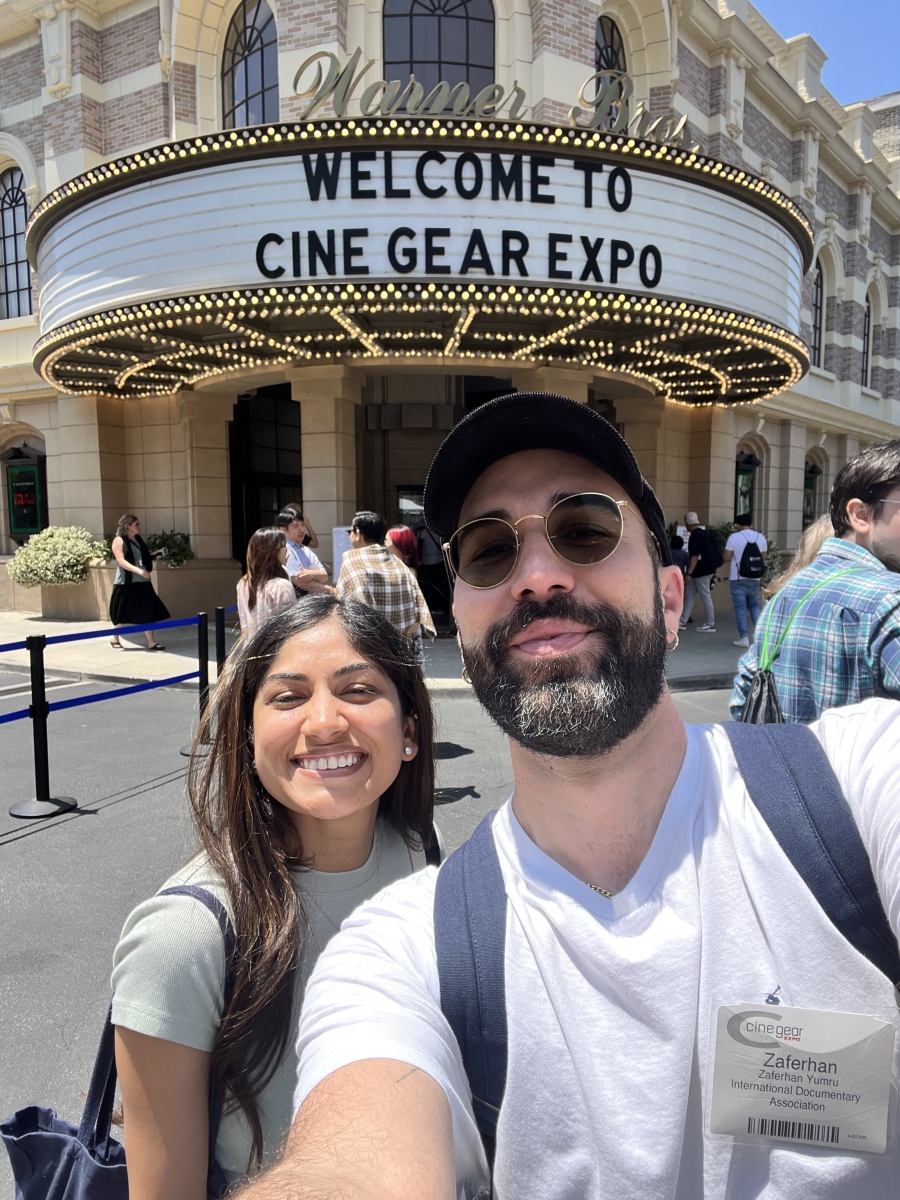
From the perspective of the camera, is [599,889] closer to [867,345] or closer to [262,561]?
[262,561]

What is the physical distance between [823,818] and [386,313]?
30.4 ft

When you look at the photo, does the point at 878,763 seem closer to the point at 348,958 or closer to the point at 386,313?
the point at 348,958

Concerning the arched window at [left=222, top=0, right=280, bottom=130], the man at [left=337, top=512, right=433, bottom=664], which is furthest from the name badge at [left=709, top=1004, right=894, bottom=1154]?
the arched window at [left=222, top=0, right=280, bottom=130]

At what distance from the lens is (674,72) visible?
12.5 meters

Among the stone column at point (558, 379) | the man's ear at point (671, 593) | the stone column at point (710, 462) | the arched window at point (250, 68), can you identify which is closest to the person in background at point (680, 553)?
the stone column at point (710, 462)

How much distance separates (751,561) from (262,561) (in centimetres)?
786

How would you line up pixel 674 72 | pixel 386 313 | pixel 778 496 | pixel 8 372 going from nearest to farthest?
1. pixel 386 313
2. pixel 674 72
3. pixel 8 372
4. pixel 778 496

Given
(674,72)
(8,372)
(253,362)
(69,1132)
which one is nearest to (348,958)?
(69,1132)

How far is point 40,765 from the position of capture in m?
4.72

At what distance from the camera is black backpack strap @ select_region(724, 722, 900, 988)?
3.17 feet

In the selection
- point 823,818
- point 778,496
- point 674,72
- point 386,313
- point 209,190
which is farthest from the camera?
point 778,496

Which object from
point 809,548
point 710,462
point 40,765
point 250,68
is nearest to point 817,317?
point 710,462

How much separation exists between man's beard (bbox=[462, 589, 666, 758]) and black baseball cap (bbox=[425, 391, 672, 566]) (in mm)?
250

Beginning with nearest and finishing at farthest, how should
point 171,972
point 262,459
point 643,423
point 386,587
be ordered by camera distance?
point 171,972 → point 386,587 → point 643,423 → point 262,459
